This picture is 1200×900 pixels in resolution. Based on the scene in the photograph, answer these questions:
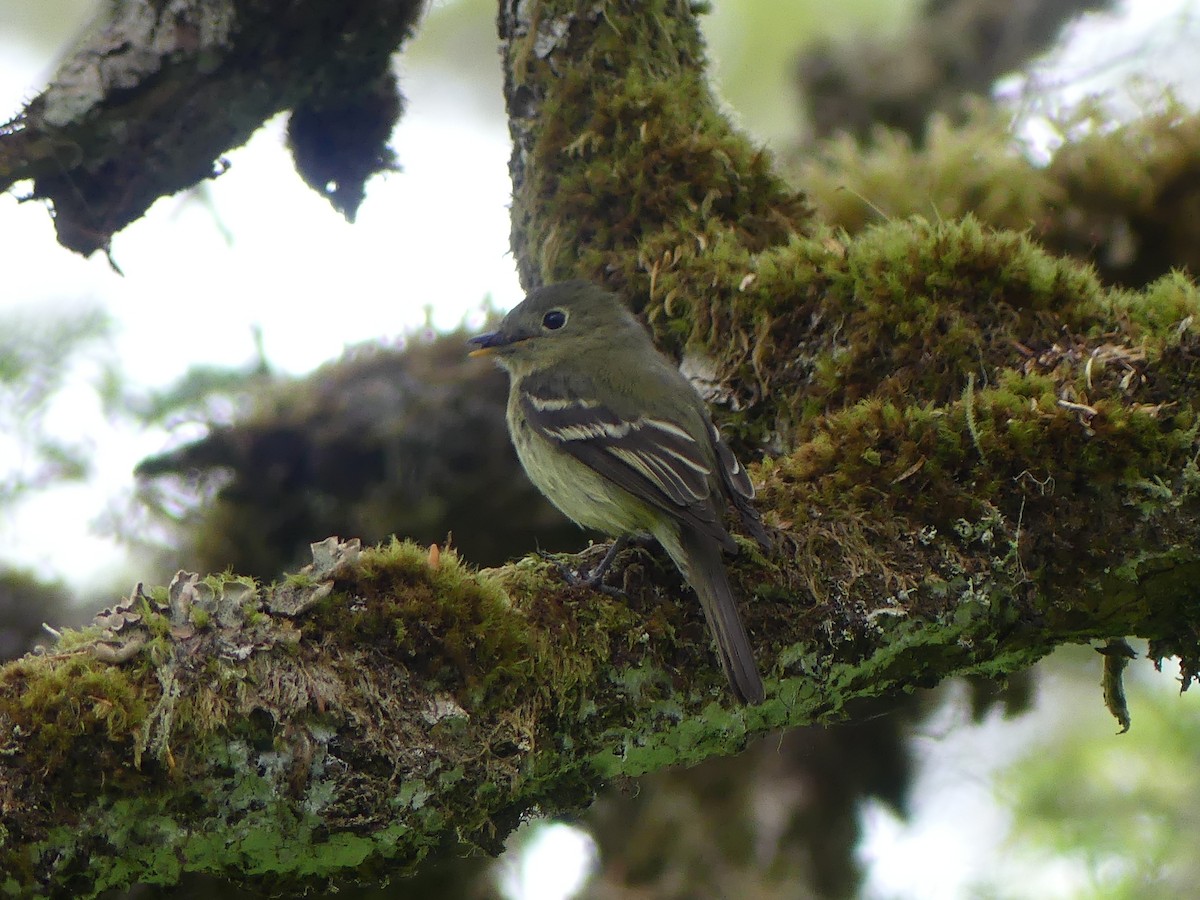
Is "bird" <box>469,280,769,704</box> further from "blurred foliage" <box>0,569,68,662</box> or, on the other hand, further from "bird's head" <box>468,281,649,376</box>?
"blurred foliage" <box>0,569,68,662</box>

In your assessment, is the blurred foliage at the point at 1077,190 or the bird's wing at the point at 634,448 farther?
the blurred foliage at the point at 1077,190

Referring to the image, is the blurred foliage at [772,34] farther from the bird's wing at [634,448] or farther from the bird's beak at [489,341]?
the bird's wing at [634,448]

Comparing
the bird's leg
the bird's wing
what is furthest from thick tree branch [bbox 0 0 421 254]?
the bird's leg

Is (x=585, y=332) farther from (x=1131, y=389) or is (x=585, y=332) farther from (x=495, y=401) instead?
(x=1131, y=389)

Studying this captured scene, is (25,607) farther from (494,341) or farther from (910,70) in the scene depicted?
(910,70)

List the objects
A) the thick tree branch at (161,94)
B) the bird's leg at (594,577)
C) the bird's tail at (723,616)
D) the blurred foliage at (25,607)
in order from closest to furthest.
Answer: the bird's tail at (723,616) → the bird's leg at (594,577) → the thick tree branch at (161,94) → the blurred foliage at (25,607)

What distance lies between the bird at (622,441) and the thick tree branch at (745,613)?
6.0 inches

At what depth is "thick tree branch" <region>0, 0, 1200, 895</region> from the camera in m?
2.64

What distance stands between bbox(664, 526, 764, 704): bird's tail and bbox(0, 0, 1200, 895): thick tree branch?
118 millimetres

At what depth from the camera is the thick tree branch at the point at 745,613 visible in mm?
2641

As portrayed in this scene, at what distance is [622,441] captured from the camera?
414cm

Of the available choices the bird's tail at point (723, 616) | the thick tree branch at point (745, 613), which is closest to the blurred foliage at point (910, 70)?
the thick tree branch at point (745, 613)

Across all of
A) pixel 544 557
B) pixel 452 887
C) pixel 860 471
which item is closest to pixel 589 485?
pixel 544 557

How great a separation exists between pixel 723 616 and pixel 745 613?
227 mm
